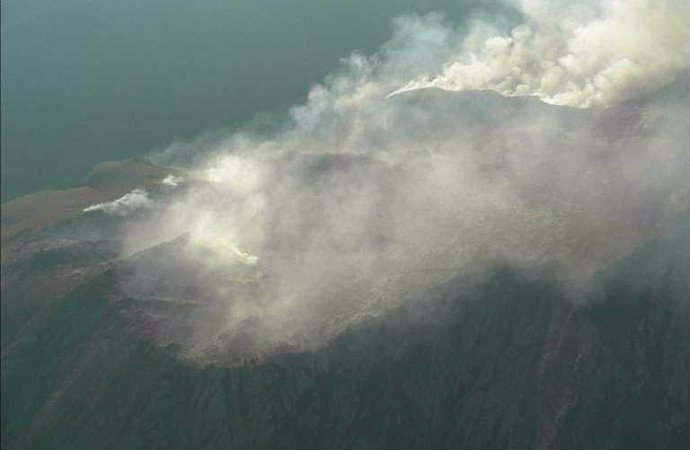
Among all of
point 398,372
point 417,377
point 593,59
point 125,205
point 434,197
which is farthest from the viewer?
point 593,59

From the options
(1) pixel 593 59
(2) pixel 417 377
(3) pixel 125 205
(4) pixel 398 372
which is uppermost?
(1) pixel 593 59

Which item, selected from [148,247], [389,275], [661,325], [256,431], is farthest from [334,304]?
[661,325]

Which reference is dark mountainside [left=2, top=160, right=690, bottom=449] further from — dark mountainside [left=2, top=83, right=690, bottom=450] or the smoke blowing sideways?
the smoke blowing sideways

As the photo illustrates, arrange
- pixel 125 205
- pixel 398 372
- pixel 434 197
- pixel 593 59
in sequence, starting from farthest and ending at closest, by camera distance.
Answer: pixel 593 59
pixel 125 205
pixel 434 197
pixel 398 372

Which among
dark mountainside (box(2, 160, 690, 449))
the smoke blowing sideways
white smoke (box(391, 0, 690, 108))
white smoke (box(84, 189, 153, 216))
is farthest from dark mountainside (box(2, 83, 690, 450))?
white smoke (box(391, 0, 690, 108))

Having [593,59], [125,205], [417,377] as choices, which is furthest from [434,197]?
[593,59]

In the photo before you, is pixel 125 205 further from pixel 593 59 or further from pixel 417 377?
pixel 593 59

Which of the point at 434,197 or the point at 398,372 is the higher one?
the point at 434,197
